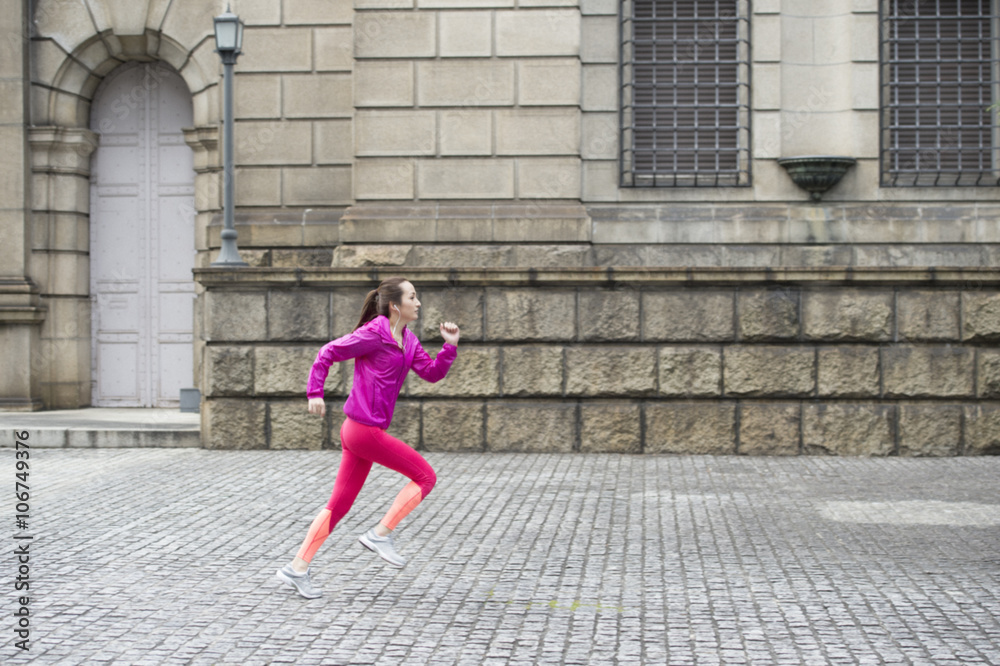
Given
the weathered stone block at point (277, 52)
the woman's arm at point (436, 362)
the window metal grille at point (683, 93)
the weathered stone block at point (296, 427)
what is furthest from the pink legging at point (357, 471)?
the weathered stone block at point (277, 52)

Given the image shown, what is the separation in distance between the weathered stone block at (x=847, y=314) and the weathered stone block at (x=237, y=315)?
588 centimetres

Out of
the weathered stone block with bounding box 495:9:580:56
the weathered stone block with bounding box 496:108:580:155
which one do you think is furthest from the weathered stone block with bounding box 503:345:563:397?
the weathered stone block with bounding box 495:9:580:56

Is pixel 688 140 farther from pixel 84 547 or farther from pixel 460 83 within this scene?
pixel 84 547

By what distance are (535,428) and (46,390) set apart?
7198 mm

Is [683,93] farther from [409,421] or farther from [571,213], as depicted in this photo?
[409,421]

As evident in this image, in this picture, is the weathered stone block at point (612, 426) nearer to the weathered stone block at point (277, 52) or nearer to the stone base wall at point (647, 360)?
the stone base wall at point (647, 360)

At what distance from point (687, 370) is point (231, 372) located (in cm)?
495

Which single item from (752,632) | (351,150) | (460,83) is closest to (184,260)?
(351,150)

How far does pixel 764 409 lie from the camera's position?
11875 millimetres

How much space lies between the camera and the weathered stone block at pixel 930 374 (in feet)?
38.5

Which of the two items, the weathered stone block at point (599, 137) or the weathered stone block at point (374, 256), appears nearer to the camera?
the weathered stone block at point (374, 256)

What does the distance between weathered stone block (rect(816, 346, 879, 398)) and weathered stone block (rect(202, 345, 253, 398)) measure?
6.14 metres

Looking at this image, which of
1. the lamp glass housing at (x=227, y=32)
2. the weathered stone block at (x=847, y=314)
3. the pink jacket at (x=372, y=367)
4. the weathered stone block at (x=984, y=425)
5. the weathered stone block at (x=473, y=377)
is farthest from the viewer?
the lamp glass housing at (x=227, y=32)

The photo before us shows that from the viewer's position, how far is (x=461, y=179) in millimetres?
13000
